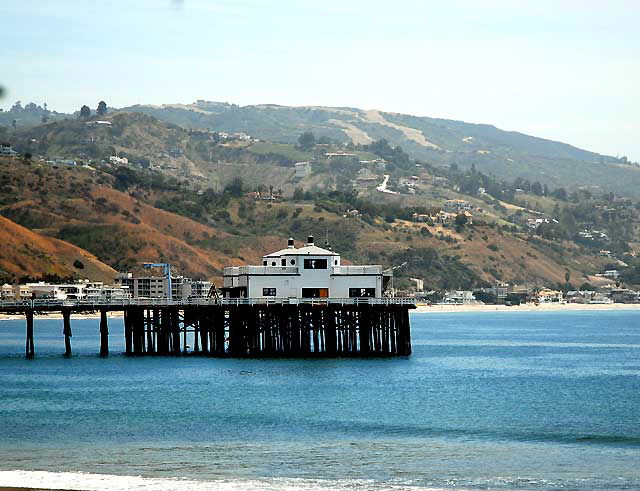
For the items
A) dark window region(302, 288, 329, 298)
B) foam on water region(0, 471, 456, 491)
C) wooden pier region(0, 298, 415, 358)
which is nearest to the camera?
foam on water region(0, 471, 456, 491)

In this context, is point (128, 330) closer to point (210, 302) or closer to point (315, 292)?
point (210, 302)

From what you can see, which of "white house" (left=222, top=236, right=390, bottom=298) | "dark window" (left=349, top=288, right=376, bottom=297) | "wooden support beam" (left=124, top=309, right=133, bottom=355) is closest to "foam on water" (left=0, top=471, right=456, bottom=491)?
"white house" (left=222, top=236, right=390, bottom=298)

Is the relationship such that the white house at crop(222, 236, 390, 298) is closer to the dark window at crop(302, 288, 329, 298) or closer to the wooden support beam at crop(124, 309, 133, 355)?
the dark window at crop(302, 288, 329, 298)

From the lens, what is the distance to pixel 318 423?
5491cm

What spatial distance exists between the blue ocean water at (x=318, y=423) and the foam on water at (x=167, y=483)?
0.09 meters

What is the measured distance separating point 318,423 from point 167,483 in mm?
16270

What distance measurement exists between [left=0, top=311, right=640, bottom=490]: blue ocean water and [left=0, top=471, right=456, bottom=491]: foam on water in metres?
0.09

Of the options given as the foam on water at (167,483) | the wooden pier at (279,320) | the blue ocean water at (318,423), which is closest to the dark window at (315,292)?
the wooden pier at (279,320)

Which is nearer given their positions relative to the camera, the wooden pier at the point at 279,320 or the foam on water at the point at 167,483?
the foam on water at the point at 167,483

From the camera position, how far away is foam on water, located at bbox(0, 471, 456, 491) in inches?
1521

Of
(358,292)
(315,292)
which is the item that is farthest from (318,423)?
(358,292)

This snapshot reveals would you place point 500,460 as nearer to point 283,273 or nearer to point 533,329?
point 283,273

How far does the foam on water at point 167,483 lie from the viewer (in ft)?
127

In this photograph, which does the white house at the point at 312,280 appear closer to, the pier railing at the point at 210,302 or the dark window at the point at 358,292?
the dark window at the point at 358,292
